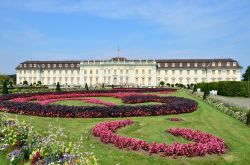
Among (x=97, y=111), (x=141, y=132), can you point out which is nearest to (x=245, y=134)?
(x=141, y=132)

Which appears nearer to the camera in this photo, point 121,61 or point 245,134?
point 245,134

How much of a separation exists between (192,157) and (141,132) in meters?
3.14

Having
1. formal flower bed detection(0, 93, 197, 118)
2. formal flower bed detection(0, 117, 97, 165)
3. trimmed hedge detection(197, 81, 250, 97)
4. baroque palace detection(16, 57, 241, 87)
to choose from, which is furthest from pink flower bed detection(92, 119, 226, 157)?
baroque palace detection(16, 57, 241, 87)

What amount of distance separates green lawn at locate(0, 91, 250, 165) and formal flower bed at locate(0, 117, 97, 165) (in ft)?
3.14

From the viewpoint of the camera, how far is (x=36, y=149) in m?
7.23

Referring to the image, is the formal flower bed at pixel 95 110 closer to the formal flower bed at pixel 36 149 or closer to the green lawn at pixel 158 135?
the green lawn at pixel 158 135

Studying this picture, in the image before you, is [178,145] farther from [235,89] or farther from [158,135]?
[235,89]

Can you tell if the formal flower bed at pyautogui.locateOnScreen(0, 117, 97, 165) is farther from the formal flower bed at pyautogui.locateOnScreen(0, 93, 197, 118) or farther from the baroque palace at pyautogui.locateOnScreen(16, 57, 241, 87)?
the baroque palace at pyautogui.locateOnScreen(16, 57, 241, 87)

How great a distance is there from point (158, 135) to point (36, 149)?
4281 millimetres

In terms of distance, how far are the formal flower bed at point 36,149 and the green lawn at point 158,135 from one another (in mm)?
956

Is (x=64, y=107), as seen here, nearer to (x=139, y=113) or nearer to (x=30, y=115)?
(x=30, y=115)

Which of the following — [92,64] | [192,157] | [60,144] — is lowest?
[192,157]

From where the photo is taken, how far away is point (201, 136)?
31.7 ft

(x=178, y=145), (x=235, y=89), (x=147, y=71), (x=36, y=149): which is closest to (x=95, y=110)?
(x=178, y=145)
